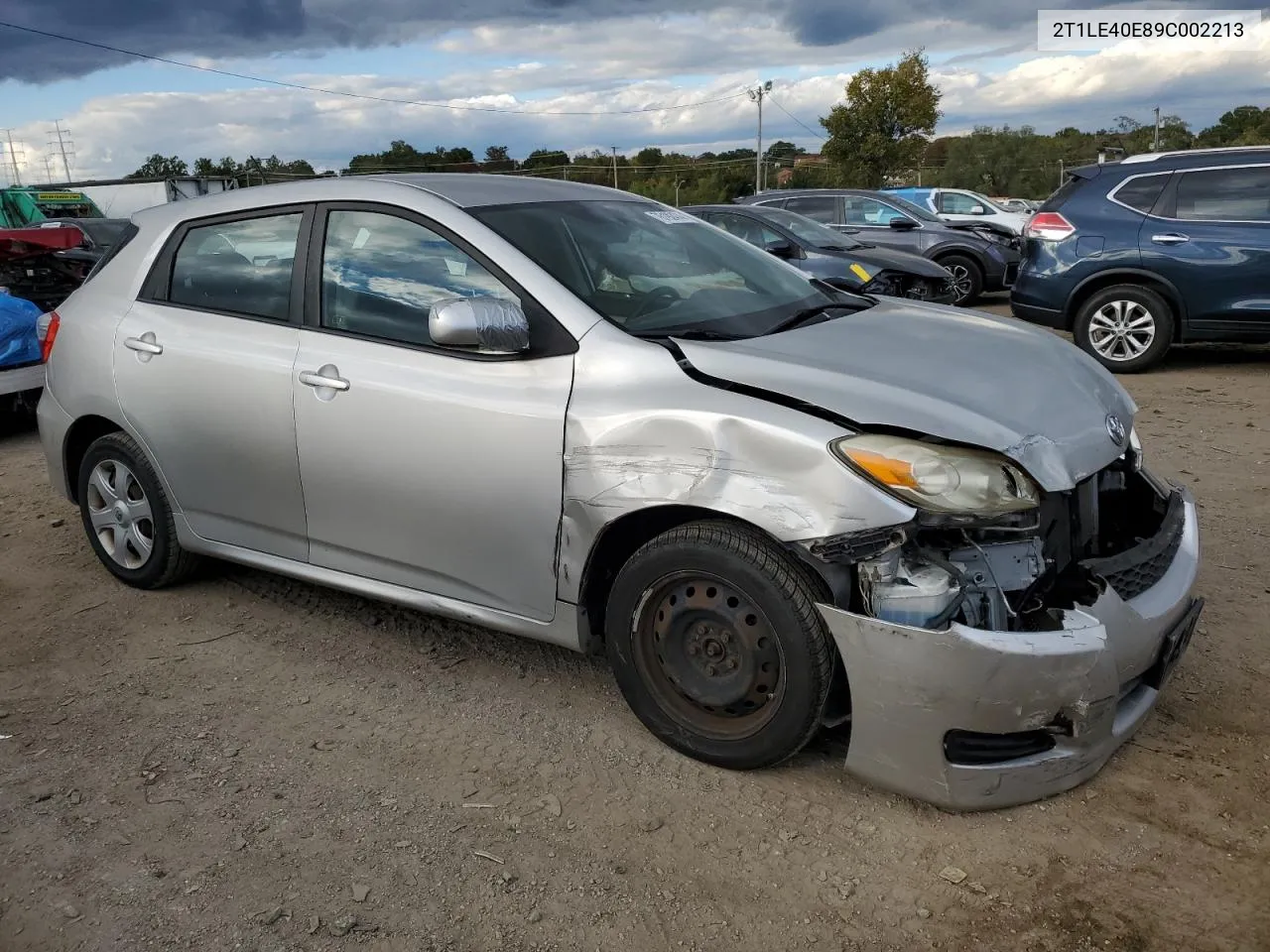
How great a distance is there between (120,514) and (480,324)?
7.53ft

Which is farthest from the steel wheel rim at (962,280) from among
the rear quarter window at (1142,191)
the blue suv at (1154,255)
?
the rear quarter window at (1142,191)

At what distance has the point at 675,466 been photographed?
2.78 meters

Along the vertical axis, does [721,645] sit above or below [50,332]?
below

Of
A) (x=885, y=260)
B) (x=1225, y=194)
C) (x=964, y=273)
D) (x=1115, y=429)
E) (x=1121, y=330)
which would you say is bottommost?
(x=1121, y=330)

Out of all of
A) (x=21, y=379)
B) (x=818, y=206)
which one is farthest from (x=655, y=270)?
(x=818, y=206)

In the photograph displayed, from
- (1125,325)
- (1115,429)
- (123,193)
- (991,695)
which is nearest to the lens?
(991,695)

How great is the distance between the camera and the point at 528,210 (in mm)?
3502

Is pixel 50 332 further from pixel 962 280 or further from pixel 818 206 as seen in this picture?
pixel 962 280

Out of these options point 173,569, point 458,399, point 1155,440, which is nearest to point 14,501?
point 173,569

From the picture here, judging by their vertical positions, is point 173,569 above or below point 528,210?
below

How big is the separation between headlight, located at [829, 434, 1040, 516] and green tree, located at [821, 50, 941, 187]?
38.2 meters

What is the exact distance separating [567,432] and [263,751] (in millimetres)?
1376

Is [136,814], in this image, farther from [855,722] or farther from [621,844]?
[855,722]

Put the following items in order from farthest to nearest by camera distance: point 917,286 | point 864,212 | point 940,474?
point 864,212
point 917,286
point 940,474
